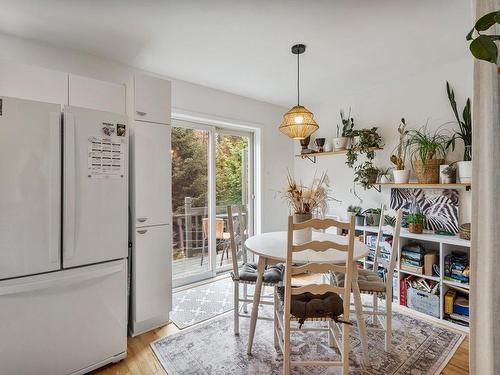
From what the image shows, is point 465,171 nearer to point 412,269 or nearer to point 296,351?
point 412,269

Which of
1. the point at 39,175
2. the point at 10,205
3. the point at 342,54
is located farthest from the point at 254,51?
the point at 10,205

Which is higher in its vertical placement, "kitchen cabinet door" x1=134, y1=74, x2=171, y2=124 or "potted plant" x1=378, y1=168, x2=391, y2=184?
"kitchen cabinet door" x1=134, y1=74, x2=171, y2=124

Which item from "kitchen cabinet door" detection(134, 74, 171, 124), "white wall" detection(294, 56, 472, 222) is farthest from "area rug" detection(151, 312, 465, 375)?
"kitchen cabinet door" detection(134, 74, 171, 124)

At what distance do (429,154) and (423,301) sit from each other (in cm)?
142

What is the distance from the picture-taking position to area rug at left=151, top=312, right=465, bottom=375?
1.86m

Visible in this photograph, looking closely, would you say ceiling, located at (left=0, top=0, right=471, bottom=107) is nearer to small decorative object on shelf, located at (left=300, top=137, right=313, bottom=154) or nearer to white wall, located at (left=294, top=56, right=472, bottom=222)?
white wall, located at (left=294, top=56, right=472, bottom=222)

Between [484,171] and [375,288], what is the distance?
3.83 ft

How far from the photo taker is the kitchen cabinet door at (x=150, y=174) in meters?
2.27

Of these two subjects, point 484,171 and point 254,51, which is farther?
point 254,51

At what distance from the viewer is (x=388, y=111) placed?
3207mm

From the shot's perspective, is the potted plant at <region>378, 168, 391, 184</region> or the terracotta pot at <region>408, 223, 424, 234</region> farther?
the potted plant at <region>378, 168, 391, 184</region>

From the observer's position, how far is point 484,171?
125 cm

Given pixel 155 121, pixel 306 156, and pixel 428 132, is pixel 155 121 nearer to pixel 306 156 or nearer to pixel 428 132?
pixel 306 156

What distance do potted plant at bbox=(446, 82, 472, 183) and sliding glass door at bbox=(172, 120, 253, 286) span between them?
2.44 meters
